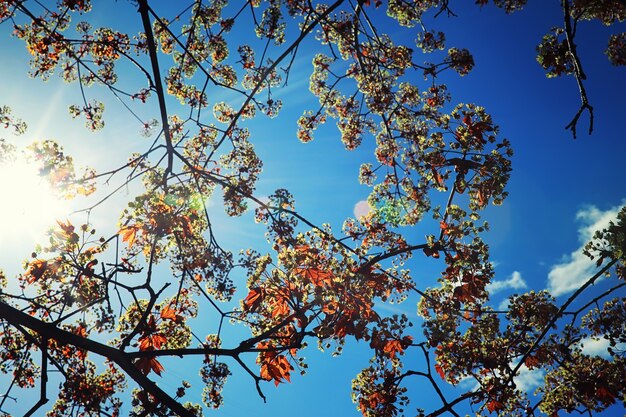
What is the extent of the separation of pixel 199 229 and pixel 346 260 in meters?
3.04

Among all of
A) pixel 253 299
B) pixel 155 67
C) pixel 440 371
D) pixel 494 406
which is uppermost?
pixel 155 67

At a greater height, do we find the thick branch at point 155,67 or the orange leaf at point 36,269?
the thick branch at point 155,67

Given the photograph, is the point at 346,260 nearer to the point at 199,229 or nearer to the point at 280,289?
the point at 280,289

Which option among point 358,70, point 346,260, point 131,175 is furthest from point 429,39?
point 131,175

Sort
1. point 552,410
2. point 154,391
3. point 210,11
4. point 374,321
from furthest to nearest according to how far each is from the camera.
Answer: point 210,11, point 552,410, point 374,321, point 154,391

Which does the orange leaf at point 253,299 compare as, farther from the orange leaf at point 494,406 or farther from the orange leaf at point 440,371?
the orange leaf at point 494,406

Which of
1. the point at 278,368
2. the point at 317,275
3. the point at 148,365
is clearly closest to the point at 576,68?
the point at 317,275

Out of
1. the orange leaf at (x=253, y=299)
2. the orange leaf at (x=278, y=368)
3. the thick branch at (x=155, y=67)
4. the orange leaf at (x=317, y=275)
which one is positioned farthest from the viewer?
the orange leaf at (x=253, y=299)

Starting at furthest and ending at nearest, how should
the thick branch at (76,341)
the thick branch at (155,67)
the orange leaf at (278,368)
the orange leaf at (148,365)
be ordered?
the orange leaf at (278,368) → the orange leaf at (148,365) → the thick branch at (155,67) → the thick branch at (76,341)

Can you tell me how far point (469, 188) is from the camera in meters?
7.16

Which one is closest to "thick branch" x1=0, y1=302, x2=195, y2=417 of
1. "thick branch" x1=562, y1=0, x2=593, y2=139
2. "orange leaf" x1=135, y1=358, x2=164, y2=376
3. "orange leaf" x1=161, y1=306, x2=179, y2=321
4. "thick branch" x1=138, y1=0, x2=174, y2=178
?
"orange leaf" x1=135, y1=358, x2=164, y2=376

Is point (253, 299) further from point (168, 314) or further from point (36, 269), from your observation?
point (36, 269)

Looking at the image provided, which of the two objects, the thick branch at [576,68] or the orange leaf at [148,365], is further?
the orange leaf at [148,365]

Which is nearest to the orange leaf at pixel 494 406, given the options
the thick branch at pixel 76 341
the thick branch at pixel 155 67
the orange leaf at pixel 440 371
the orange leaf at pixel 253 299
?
the orange leaf at pixel 440 371
